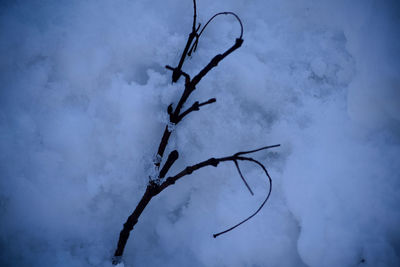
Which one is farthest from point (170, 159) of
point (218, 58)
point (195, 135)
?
point (218, 58)

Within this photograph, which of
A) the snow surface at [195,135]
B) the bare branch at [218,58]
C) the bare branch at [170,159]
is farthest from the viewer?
the snow surface at [195,135]

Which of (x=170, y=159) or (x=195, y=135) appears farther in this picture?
(x=195, y=135)

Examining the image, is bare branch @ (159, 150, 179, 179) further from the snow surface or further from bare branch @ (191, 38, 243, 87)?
bare branch @ (191, 38, 243, 87)

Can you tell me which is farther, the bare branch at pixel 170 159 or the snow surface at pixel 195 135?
the snow surface at pixel 195 135

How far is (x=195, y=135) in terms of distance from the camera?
134 cm

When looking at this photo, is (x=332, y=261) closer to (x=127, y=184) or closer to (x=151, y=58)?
(x=127, y=184)

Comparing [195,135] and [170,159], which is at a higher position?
[195,135]

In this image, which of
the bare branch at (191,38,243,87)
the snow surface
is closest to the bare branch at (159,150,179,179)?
the snow surface

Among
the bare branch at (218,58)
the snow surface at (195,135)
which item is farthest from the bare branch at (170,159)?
the bare branch at (218,58)

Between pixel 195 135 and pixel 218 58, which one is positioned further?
pixel 195 135

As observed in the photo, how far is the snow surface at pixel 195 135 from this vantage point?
1.25m

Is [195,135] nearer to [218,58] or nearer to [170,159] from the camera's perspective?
[170,159]

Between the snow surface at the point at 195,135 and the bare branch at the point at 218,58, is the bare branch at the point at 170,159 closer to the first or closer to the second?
the snow surface at the point at 195,135

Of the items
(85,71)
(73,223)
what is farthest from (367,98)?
(73,223)
